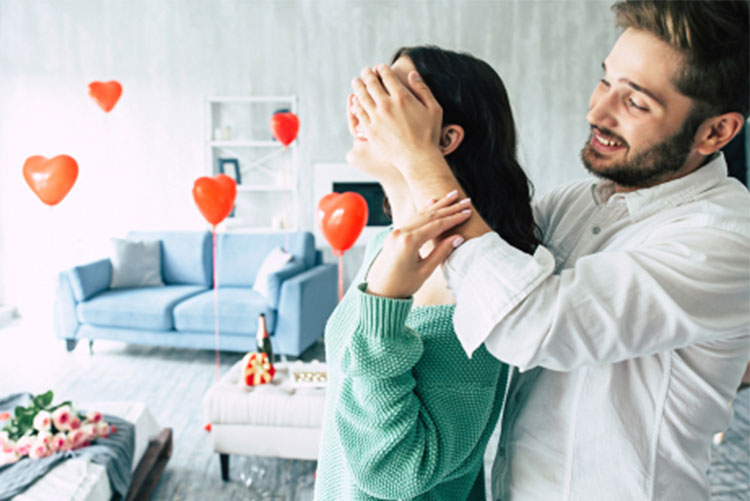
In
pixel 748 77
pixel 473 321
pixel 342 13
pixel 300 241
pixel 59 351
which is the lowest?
pixel 59 351

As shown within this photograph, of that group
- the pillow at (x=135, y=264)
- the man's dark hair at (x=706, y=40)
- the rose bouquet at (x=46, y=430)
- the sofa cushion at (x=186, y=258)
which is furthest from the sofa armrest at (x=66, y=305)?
the man's dark hair at (x=706, y=40)

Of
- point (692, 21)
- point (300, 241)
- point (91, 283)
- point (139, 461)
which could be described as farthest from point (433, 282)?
point (91, 283)

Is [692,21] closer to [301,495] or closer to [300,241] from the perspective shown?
[301,495]

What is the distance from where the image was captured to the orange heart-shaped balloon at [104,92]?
4.16 meters

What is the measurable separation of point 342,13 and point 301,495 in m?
4.69

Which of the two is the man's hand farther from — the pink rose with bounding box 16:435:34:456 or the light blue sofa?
the light blue sofa

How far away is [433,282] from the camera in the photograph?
982 millimetres

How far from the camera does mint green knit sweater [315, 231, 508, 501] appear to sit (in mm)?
744

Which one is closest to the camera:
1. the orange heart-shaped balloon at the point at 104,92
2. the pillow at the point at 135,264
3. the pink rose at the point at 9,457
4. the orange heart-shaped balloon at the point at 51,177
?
the pink rose at the point at 9,457

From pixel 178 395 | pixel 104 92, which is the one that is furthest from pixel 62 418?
pixel 104 92

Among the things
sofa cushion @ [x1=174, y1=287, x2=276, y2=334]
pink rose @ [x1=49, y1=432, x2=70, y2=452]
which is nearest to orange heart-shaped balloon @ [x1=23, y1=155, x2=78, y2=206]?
sofa cushion @ [x1=174, y1=287, x2=276, y2=334]

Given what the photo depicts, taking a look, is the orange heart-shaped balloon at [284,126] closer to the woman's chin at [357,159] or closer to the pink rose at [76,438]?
the pink rose at [76,438]

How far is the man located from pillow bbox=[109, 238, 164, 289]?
4415 millimetres

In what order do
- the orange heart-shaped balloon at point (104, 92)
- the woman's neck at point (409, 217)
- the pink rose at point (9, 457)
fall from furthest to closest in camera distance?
1. the orange heart-shaped balloon at point (104, 92)
2. the pink rose at point (9, 457)
3. the woman's neck at point (409, 217)
